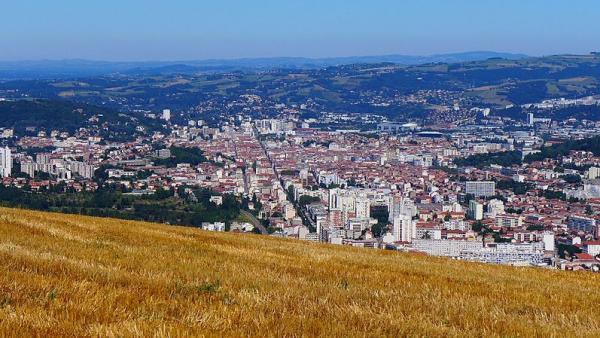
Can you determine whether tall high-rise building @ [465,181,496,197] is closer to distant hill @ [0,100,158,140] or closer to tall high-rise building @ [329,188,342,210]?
tall high-rise building @ [329,188,342,210]

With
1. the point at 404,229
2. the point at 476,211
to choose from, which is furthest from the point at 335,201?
the point at 404,229

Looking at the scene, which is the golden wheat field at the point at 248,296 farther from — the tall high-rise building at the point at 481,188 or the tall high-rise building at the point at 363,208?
the tall high-rise building at the point at 481,188

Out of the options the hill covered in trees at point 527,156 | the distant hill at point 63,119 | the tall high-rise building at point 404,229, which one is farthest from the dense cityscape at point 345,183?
the distant hill at point 63,119

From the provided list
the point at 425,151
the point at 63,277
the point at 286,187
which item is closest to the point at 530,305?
the point at 63,277

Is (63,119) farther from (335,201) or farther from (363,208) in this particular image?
(363,208)

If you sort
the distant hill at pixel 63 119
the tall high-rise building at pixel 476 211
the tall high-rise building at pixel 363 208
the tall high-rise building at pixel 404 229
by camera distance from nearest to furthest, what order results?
the tall high-rise building at pixel 404 229 → the tall high-rise building at pixel 363 208 → the tall high-rise building at pixel 476 211 → the distant hill at pixel 63 119

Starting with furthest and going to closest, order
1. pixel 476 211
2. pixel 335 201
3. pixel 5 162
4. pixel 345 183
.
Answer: pixel 345 183 < pixel 5 162 < pixel 335 201 < pixel 476 211

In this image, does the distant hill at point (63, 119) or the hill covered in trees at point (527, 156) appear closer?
the hill covered in trees at point (527, 156)

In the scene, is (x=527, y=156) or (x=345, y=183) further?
(x=527, y=156)

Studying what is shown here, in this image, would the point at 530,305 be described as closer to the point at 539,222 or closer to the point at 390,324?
the point at 390,324
